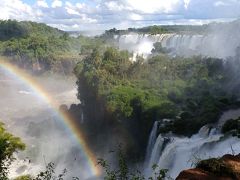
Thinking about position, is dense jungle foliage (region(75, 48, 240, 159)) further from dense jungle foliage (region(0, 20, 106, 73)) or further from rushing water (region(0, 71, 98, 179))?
dense jungle foliage (region(0, 20, 106, 73))

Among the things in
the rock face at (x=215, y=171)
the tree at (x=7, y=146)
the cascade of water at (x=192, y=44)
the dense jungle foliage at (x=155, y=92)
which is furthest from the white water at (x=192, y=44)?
the rock face at (x=215, y=171)

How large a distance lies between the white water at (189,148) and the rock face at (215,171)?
9421 millimetres

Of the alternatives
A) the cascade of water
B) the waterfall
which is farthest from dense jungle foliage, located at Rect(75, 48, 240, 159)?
the cascade of water

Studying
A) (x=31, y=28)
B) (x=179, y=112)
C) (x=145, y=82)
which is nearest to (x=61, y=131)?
(x=145, y=82)

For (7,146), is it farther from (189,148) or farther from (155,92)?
(155,92)

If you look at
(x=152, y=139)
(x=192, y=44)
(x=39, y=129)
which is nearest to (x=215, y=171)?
(x=152, y=139)

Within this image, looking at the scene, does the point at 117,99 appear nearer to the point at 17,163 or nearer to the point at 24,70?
the point at 17,163

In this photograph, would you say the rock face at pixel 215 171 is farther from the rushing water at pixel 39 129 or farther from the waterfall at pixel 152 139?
the waterfall at pixel 152 139

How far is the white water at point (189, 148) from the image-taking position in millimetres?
26469

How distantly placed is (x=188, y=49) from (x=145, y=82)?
1370 inches

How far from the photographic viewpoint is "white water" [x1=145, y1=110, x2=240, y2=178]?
Result: 26.5m

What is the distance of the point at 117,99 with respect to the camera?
50.9 m

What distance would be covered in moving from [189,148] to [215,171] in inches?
633

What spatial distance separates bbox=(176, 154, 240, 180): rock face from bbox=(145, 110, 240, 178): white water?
30.9 ft
